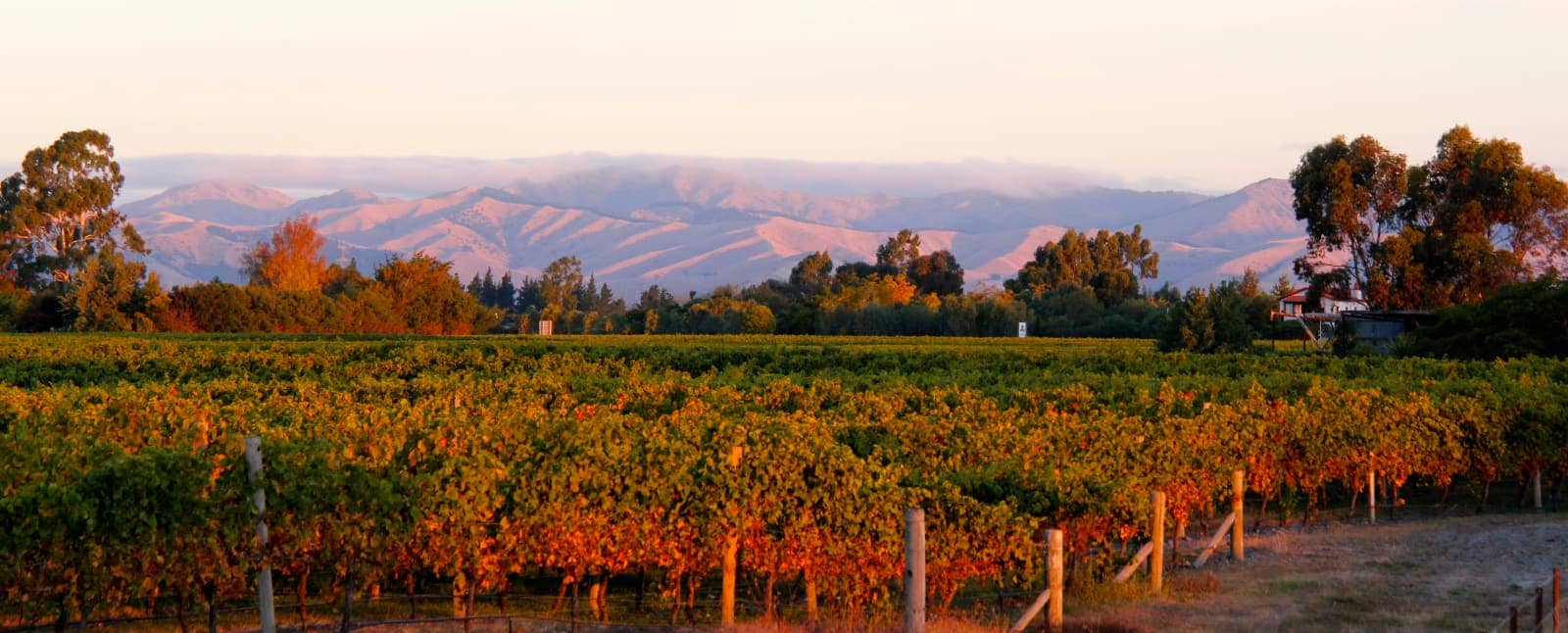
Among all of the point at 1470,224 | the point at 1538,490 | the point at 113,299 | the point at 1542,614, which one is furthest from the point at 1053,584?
the point at 113,299

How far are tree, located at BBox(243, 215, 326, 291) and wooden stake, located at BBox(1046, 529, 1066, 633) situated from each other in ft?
319

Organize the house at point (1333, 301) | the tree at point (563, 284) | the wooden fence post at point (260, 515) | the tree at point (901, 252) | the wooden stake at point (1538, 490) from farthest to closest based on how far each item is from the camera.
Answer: the tree at point (563, 284)
the tree at point (901, 252)
the house at point (1333, 301)
the wooden stake at point (1538, 490)
the wooden fence post at point (260, 515)

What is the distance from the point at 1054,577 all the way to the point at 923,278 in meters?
133

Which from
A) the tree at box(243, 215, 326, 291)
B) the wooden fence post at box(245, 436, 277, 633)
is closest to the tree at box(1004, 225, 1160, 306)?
the tree at box(243, 215, 326, 291)

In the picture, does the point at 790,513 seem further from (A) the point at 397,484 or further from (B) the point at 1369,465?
(B) the point at 1369,465

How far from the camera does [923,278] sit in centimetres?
14400

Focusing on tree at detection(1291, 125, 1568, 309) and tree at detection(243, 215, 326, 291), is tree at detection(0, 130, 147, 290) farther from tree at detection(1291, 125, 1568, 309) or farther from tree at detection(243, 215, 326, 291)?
tree at detection(1291, 125, 1568, 309)

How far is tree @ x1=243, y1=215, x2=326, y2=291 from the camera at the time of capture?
103250 millimetres

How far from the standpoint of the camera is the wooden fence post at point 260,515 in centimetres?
1018

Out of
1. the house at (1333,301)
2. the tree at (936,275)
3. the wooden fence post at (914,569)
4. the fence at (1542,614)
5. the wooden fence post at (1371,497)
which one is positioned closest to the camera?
the wooden fence post at (914,569)

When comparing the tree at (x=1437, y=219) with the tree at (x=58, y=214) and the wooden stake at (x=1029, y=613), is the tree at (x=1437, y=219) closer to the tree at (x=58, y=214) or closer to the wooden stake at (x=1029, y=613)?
the wooden stake at (x=1029, y=613)

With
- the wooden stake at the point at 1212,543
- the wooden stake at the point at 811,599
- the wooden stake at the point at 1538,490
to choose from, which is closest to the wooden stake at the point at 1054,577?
the wooden stake at the point at 811,599

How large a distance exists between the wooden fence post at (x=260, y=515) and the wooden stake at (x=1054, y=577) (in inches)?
260

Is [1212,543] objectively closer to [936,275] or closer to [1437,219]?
[1437,219]
